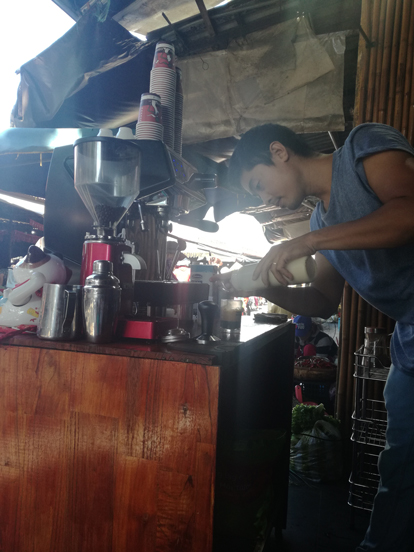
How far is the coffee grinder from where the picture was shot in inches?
47.6

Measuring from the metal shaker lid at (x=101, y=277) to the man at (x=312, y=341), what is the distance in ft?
11.9

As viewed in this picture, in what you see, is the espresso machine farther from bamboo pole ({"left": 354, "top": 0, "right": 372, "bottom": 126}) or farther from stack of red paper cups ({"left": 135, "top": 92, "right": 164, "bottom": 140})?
bamboo pole ({"left": 354, "top": 0, "right": 372, "bottom": 126})

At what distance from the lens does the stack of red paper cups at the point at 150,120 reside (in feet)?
5.86

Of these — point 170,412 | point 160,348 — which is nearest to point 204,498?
point 170,412

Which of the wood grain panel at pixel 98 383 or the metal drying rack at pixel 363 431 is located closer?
the wood grain panel at pixel 98 383


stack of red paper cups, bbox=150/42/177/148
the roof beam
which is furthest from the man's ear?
the roof beam

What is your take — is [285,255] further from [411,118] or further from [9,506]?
[411,118]

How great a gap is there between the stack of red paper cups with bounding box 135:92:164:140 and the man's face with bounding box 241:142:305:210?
534 mm

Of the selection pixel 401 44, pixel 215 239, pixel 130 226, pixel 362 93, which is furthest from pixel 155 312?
pixel 215 239

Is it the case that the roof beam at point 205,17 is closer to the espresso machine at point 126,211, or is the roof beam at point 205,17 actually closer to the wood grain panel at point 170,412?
the espresso machine at point 126,211

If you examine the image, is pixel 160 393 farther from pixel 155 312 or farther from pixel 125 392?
pixel 155 312

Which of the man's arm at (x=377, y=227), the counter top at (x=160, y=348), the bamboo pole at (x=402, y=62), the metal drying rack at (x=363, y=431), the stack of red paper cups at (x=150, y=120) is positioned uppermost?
the bamboo pole at (x=402, y=62)

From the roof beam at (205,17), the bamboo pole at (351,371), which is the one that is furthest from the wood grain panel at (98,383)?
the roof beam at (205,17)

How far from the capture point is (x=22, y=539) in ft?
3.31
